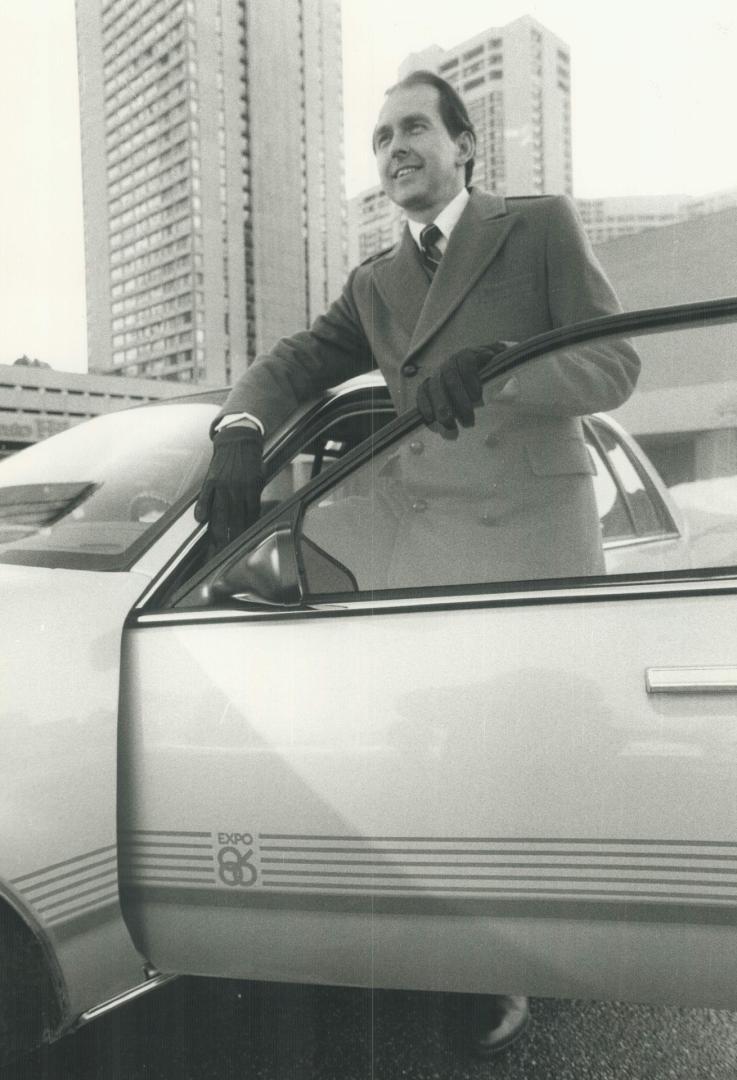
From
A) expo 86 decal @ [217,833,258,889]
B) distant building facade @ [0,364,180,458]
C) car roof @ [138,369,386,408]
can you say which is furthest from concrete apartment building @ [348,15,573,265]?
expo 86 decal @ [217,833,258,889]

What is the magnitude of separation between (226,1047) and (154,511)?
1.08 m

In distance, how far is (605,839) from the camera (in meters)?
1.20

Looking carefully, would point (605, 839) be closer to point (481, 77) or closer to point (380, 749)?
point (380, 749)

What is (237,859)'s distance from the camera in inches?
53.7

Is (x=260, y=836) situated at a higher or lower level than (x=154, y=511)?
lower

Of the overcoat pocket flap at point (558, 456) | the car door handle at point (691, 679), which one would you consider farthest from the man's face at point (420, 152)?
the car door handle at point (691, 679)

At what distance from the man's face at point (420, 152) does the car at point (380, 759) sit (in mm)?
648

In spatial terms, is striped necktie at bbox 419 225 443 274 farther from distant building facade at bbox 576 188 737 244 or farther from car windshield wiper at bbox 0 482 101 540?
car windshield wiper at bbox 0 482 101 540

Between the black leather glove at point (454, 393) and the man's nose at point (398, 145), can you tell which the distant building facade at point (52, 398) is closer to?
the man's nose at point (398, 145)

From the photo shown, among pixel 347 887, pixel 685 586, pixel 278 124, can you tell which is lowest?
pixel 347 887

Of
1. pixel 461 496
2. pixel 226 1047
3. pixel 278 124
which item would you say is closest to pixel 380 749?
pixel 461 496

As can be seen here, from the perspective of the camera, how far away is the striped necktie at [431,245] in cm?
191

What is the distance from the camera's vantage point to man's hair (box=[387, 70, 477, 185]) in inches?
75.2

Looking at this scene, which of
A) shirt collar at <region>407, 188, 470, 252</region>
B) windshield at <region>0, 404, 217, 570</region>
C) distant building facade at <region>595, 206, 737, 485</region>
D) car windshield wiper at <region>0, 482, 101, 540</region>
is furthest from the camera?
shirt collar at <region>407, 188, 470, 252</region>
